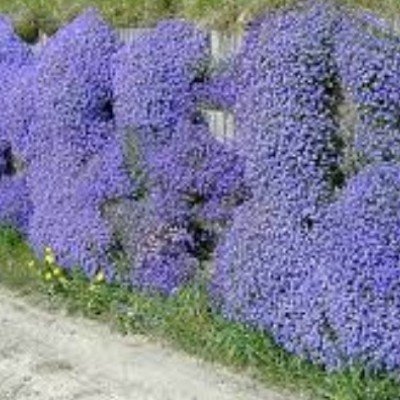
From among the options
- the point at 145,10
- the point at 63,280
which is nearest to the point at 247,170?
the point at 63,280

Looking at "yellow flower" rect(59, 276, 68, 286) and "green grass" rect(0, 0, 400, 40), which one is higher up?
"green grass" rect(0, 0, 400, 40)

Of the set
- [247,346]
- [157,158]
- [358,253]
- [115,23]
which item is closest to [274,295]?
[247,346]

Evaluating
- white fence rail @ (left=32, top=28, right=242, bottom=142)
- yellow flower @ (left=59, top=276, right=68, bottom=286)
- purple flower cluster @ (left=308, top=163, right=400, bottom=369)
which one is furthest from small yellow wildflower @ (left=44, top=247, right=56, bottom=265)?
purple flower cluster @ (left=308, top=163, right=400, bottom=369)

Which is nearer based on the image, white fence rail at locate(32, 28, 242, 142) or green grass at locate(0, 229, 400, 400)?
green grass at locate(0, 229, 400, 400)

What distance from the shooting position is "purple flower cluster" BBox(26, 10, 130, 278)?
28.3 feet

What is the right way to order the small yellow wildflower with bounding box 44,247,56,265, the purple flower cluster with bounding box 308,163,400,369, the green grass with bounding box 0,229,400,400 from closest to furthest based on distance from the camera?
the purple flower cluster with bounding box 308,163,400,369 < the green grass with bounding box 0,229,400,400 < the small yellow wildflower with bounding box 44,247,56,265

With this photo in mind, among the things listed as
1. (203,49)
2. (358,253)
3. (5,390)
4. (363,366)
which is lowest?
(5,390)

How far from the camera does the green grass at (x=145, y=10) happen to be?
737cm

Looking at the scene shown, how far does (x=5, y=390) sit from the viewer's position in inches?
272

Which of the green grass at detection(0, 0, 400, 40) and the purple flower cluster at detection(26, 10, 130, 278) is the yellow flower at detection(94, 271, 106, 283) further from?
the green grass at detection(0, 0, 400, 40)

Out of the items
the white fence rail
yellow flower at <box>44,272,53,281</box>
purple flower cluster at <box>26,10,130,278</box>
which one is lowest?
yellow flower at <box>44,272,53,281</box>

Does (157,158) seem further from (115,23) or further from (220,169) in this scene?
(115,23)

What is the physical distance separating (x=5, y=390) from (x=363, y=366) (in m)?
1.96

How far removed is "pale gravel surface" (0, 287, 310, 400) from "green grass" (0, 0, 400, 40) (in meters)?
2.08
